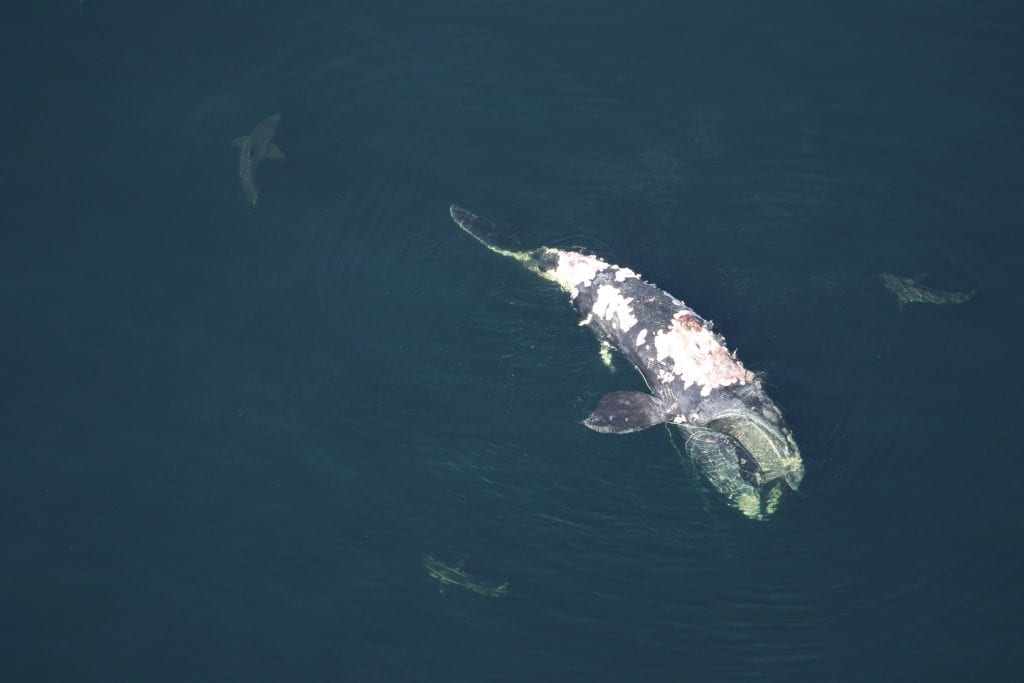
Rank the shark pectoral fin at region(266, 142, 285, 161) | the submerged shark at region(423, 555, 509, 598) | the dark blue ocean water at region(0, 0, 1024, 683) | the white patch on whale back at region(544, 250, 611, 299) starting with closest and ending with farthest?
the dark blue ocean water at region(0, 0, 1024, 683) → the submerged shark at region(423, 555, 509, 598) → the white patch on whale back at region(544, 250, 611, 299) → the shark pectoral fin at region(266, 142, 285, 161)

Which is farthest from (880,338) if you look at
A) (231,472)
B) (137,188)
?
(137,188)

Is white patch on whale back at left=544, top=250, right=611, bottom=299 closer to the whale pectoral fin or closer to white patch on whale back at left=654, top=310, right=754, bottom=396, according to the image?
white patch on whale back at left=654, top=310, right=754, bottom=396

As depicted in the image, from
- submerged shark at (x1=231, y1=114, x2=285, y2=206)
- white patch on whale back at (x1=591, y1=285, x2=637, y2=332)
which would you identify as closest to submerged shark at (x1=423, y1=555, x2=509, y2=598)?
white patch on whale back at (x1=591, y1=285, x2=637, y2=332)

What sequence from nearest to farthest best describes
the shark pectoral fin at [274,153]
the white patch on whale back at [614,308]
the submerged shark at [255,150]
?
1. the white patch on whale back at [614,308]
2. the submerged shark at [255,150]
3. the shark pectoral fin at [274,153]

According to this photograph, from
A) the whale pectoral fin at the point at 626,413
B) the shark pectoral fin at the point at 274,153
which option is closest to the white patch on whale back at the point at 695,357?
the whale pectoral fin at the point at 626,413

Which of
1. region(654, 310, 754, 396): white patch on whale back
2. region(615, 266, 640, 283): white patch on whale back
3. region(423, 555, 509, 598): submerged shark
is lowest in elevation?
→ region(423, 555, 509, 598): submerged shark

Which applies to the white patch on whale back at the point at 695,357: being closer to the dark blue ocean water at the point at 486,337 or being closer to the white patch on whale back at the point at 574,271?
the dark blue ocean water at the point at 486,337
